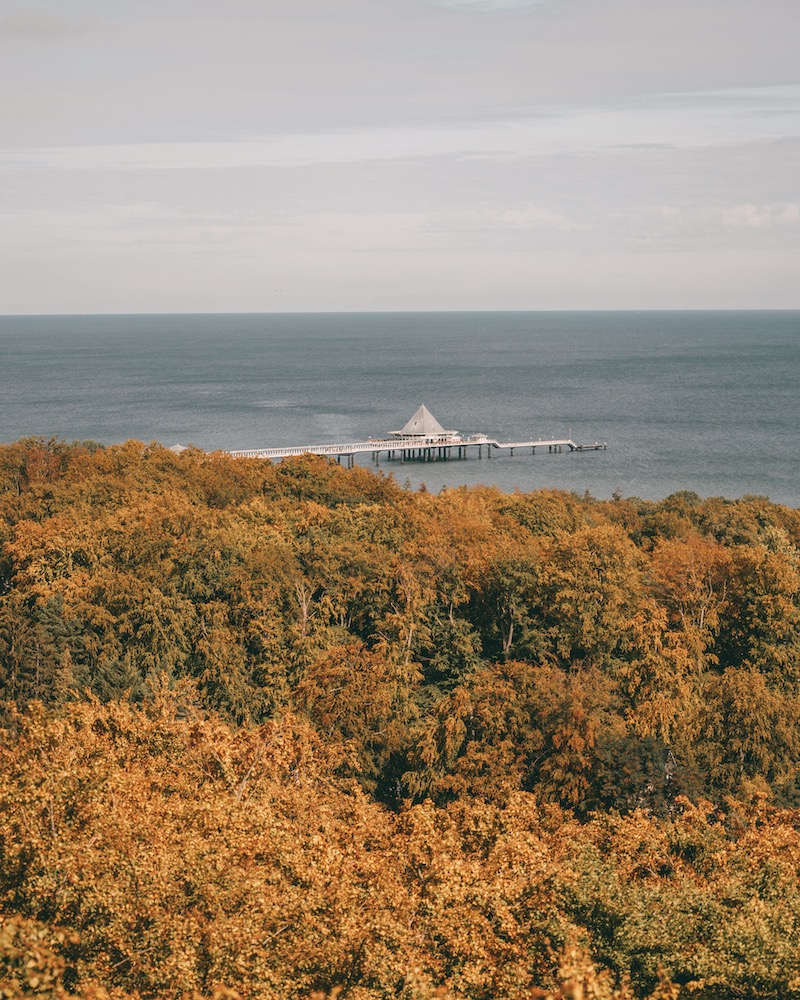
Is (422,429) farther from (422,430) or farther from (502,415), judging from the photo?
(502,415)

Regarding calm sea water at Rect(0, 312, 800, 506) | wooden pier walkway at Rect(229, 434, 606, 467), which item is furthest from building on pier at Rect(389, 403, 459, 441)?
calm sea water at Rect(0, 312, 800, 506)

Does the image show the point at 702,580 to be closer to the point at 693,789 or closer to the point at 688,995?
the point at 693,789

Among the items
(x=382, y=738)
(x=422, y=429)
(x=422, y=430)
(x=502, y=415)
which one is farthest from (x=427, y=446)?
(x=382, y=738)

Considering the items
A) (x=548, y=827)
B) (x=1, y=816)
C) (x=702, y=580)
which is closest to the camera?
(x=1, y=816)

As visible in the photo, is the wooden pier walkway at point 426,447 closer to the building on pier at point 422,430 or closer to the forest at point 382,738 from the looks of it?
the building on pier at point 422,430

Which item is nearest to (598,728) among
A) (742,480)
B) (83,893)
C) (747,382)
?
(83,893)

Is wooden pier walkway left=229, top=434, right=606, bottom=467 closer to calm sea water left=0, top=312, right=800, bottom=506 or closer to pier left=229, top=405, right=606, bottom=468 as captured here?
pier left=229, top=405, right=606, bottom=468
